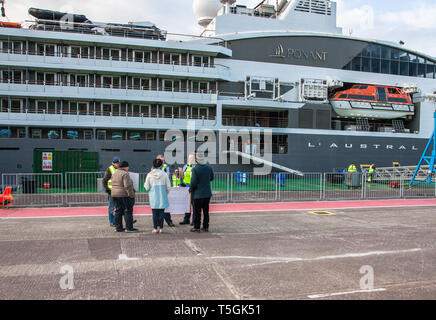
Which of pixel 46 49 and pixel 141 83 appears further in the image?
pixel 141 83

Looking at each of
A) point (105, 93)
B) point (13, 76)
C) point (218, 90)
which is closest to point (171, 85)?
point (218, 90)

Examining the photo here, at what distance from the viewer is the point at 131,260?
6.21m

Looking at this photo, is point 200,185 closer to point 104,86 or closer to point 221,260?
point 221,260

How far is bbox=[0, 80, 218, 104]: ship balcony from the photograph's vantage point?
24531mm

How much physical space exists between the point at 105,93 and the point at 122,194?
19.2 m

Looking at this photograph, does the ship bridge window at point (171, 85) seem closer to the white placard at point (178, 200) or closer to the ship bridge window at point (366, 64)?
the ship bridge window at point (366, 64)

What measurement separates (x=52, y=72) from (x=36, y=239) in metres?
21.7

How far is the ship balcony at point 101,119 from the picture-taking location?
23.9 m

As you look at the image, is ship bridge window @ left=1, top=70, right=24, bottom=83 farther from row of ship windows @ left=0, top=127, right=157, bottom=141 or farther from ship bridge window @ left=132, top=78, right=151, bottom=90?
ship bridge window @ left=132, top=78, right=151, bottom=90

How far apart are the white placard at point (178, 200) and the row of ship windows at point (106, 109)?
1791cm

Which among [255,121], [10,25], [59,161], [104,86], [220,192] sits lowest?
[220,192]

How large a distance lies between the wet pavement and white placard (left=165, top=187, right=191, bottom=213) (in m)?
0.51

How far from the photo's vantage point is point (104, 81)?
88.1ft

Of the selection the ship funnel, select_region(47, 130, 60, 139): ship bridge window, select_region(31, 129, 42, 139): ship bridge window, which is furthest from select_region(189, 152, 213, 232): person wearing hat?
the ship funnel
